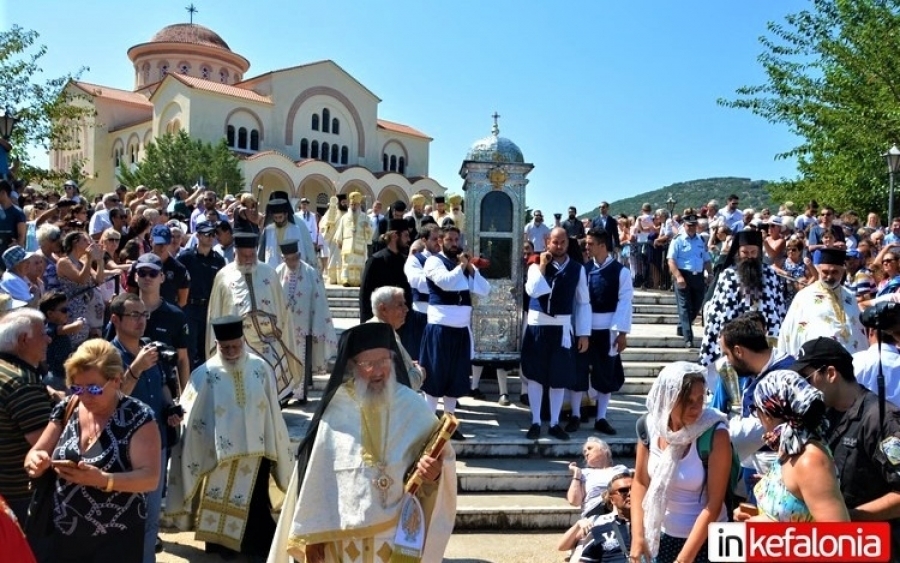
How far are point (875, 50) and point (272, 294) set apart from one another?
17.0 meters

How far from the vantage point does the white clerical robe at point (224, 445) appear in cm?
533

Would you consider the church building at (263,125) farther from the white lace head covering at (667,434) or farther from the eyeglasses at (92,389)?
the white lace head covering at (667,434)

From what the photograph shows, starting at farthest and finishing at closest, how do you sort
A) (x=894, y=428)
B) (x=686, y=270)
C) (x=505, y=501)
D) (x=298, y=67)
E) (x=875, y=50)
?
(x=298, y=67) → (x=875, y=50) → (x=686, y=270) → (x=505, y=501) → (x=894, y=428)

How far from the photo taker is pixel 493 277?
8.73m

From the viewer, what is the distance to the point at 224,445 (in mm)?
5285

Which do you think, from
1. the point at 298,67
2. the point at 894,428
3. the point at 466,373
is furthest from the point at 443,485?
the point at 298,67

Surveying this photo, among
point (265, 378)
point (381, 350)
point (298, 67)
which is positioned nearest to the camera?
point (381, 350)

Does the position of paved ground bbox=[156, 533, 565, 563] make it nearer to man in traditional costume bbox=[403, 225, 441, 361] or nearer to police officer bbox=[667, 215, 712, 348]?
man in traditional costume bbox=[403, 225, 441, 361]

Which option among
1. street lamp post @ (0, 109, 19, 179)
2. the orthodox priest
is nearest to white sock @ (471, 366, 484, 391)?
the orthodox priest

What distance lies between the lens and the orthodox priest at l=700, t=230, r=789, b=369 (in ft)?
22.3

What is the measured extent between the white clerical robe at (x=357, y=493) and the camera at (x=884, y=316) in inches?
92.8

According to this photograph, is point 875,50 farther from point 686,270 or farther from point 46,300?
point 46,300

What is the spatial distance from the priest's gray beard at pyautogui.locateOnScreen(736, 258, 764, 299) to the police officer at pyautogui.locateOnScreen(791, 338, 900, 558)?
345 cm

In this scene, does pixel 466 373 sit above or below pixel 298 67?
below
